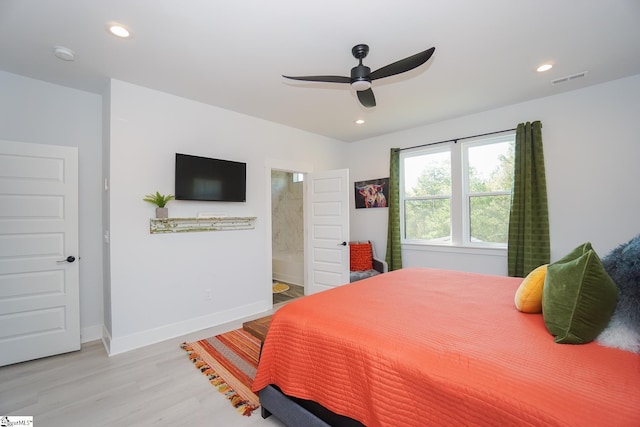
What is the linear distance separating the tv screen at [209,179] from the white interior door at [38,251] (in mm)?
958

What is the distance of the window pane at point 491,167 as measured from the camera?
3588 millimetres

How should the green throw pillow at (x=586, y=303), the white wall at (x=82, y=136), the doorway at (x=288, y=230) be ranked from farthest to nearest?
the doorway at (x=288, y=230) → the white wall at (x=82, y=136) → the green throw pillow at (x=586, y=303)

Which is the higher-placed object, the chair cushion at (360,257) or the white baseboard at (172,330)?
the chair cushion at (360,257)

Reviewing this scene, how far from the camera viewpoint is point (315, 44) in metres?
2.19

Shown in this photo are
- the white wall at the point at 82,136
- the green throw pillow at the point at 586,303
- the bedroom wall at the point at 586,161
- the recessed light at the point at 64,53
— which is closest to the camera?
the green throw pillow at the point at 586,303

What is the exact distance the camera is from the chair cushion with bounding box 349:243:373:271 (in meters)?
4.43

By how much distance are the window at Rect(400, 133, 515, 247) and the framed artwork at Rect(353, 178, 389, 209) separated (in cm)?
28

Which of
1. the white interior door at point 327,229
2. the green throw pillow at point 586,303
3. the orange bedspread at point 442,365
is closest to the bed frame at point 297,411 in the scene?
the orange bedspread at point 442,365

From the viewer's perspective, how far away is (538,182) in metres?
3.25

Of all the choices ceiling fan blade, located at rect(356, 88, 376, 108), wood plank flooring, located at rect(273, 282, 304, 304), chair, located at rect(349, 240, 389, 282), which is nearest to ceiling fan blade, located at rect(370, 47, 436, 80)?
ceiling fan blade, located at rect(356, 88, 376, 108)

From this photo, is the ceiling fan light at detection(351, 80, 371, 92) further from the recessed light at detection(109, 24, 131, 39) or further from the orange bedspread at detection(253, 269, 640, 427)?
the recessed light at detection(109, 24, 131, 39)

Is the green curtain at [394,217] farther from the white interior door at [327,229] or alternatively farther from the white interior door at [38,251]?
the white interior door at [38,251]

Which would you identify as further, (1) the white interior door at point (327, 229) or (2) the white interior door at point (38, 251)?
(1) the white interior door at point (327, 229)

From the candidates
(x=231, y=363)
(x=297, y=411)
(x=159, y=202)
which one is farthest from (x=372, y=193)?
(x=297, y=411)
